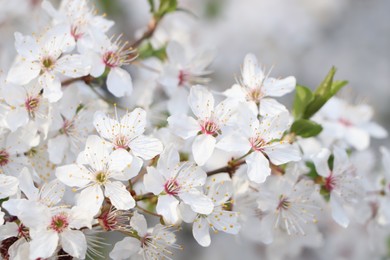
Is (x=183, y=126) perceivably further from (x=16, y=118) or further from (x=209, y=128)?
(x=16, y=118)

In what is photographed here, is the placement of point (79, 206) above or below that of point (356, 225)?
above

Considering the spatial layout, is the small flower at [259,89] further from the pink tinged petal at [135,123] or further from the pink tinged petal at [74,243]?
the pink tinged petal at [74,243]

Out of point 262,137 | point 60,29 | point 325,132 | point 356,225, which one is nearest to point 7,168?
point 60,29

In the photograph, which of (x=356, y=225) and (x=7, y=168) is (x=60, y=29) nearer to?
(x=7, y=168)

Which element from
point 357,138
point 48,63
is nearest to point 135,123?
point 48,63

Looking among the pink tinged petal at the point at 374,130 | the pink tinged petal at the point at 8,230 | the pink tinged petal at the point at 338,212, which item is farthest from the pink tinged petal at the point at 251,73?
the pink tinged petal at the point at 8,230

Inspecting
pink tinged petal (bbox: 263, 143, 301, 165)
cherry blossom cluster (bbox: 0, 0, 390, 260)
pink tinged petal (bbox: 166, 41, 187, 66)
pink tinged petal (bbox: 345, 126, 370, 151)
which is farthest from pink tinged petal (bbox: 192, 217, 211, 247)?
pink tinged petal (bbox: 345, 126, 370, 151)
